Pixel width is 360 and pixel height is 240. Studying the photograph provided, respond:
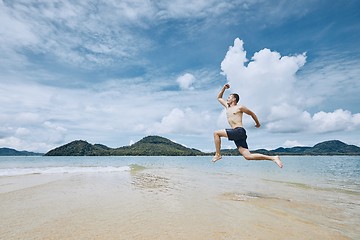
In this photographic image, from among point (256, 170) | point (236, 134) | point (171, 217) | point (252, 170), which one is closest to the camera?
point (236, 134)

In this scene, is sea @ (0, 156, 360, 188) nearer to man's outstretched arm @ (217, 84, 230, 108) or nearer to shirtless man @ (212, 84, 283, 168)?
shirtless man @ (212, 84, 283, 168)

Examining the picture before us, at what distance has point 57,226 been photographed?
7227 mm

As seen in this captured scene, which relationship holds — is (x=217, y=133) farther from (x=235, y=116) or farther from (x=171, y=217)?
(x=171, y=217)

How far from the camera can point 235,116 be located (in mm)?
7855

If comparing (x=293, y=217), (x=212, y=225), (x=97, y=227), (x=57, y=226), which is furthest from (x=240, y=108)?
(x=57, y=226)

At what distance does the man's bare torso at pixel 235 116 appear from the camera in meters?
7.83

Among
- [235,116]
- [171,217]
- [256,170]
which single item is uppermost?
[256,170]

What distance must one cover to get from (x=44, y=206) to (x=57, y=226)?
10.5 ft

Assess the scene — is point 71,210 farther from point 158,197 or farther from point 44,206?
point 158,197

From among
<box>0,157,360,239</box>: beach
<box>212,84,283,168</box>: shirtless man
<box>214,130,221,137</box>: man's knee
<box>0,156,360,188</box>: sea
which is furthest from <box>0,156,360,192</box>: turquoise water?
<box>214,130,221,137</box>: man's knee

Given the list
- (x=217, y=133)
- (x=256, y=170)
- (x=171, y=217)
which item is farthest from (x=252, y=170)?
(x=217, y=133)

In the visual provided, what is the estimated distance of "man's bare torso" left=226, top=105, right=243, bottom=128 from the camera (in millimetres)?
7832

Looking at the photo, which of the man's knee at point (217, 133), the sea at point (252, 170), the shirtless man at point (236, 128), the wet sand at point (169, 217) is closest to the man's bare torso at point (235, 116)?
the shirtless man at point (236, 128)

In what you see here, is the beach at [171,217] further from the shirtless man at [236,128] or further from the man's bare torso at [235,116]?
the man's bare torso at [235,116]
